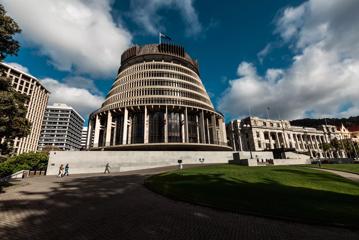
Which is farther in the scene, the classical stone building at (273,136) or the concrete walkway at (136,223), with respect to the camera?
the classical stone building at (273,136)

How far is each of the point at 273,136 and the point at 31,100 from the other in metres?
128

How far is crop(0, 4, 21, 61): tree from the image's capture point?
1502cm

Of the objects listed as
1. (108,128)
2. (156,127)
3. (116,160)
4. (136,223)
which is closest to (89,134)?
(108,128)

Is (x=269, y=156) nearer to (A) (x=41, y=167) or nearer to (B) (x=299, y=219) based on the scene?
(B) (x=299, y=219)

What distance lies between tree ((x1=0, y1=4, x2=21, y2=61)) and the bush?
24.3 meters

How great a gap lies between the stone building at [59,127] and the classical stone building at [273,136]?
12384cm

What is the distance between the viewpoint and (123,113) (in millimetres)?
51344

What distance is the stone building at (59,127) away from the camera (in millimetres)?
138625

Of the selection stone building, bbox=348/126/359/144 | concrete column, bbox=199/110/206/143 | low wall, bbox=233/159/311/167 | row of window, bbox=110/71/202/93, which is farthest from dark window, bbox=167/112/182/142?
stone building, bbox=348/126/359/144

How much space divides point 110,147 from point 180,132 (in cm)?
1838

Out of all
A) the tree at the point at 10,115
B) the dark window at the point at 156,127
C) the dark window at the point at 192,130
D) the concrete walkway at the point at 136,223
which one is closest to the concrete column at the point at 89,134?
the dark window at the point at 156,127

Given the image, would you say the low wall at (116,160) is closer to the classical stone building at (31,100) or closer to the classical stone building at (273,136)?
the classical stone building at (273,136)

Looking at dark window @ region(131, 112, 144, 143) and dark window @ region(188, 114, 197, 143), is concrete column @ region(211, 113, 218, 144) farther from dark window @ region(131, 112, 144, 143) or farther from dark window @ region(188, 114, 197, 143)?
dark window @ region(131, 112, 144, 143)

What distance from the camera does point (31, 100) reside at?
3767 inches
